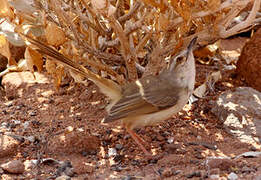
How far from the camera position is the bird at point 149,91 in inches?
168

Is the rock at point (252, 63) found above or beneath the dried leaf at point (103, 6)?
beneath

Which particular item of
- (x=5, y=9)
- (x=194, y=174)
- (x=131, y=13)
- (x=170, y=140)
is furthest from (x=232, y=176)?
(x=5, y=9)

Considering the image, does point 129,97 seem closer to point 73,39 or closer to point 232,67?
Result: point 73,39

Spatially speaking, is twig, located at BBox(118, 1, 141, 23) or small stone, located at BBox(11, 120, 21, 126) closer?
twig, located at BBox(118, 1, 141, 23)

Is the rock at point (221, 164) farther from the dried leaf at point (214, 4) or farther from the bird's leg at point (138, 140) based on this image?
the dried leaf at point (214, 4)

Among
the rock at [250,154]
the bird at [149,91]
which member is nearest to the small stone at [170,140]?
the bird at [149,91]

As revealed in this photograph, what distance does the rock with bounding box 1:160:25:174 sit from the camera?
396cm

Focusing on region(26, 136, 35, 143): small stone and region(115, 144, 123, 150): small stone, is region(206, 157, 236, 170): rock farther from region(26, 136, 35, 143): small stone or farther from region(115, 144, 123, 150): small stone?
region(26, 136, 35, 143): small stone

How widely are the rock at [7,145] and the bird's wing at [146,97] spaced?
3.67ft

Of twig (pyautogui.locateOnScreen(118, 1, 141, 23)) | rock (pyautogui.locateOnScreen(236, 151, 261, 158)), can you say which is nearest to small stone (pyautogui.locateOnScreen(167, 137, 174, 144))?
rock (pyautogui.locateOnScreen(236, 151, 261, 158))

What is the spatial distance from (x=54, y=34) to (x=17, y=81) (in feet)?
7.31

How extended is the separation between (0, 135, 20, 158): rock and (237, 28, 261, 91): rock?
11.1 ft

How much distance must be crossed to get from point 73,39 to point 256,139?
7.84 feet

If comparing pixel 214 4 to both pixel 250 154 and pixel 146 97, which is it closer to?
pixel 146 97
